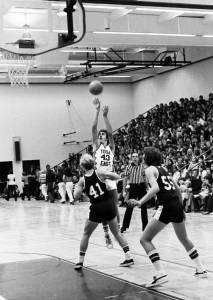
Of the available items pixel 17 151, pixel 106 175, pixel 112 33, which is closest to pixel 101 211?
pixel 106 175

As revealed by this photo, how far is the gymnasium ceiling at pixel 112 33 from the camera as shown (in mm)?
9078

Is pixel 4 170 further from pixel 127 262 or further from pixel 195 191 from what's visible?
pixel 127 262

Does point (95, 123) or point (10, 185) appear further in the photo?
point (10, 185)

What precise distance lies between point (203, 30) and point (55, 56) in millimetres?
6271

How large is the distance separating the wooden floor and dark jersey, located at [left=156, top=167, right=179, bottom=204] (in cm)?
106

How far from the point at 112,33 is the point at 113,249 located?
8.91 metres

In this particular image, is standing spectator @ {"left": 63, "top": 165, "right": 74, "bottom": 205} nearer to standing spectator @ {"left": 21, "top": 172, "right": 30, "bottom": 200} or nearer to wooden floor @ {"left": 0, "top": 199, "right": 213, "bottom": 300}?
standing spectator @ {"left": 21, "top": 172, "right": 30, "bottom": 200}

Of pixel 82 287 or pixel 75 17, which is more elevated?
pixel 75 17

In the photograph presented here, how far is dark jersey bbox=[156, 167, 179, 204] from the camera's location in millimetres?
6383

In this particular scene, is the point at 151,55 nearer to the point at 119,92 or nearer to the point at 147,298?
the point at 119,92

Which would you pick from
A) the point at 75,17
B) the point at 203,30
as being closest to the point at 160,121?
the point at 203,30

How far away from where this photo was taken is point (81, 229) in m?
12.4

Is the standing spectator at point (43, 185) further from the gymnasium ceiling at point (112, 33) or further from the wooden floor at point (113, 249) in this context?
the wooden floor at point (113, 249)

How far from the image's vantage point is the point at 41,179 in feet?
79.5
